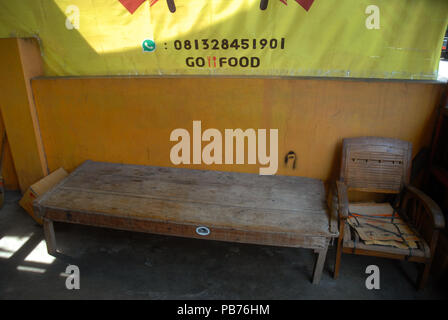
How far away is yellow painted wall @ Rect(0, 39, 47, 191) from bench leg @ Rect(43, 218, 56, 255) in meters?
1.24

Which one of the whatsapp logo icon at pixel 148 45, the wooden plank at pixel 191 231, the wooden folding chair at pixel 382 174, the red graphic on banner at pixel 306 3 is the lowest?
the wooden plank at pixel 191 231

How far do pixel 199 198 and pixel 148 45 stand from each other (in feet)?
5.44

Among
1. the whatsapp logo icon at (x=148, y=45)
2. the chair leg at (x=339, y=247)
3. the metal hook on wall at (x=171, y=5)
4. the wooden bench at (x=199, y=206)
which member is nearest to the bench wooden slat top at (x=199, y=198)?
the wooden bench at (x=199, y=206)

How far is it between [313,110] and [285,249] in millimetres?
1441

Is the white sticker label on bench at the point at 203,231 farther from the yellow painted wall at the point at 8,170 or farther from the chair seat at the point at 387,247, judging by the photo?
the yellow painted wall at the point at 8,170

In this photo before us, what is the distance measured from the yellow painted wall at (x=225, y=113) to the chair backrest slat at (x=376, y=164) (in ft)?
0.50

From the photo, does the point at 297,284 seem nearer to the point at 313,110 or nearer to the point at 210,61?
the point at 313,110

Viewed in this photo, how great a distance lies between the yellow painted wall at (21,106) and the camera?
3.24m

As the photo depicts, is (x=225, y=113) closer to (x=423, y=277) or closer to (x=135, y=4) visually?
(x=135, y=4)

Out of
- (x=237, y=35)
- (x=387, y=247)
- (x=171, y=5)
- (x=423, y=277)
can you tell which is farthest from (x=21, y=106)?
(x=423, y=277)

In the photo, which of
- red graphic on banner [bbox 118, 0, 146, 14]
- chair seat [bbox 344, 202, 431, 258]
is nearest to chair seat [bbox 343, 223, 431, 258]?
chair seat [bbox 344, 202, 431, 258]

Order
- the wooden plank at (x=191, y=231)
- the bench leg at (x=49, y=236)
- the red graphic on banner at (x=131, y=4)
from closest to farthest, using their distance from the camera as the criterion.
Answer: the wooden plank at (x=191, y=231), the bench leg at (x=49, y=236), the red graphic on banner at (x=131, y=4)

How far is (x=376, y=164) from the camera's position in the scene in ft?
9.30
